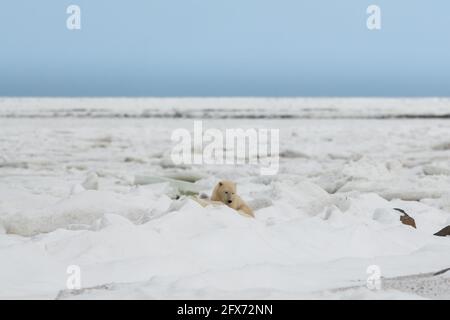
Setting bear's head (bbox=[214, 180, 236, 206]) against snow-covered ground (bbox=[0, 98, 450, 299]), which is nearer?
snow-covered ground (bbox=[0, 98, 450, 299])

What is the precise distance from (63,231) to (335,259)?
208 cm

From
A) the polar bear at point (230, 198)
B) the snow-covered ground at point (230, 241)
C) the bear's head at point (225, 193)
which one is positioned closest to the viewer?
the snow-covered ground at point (230, 241)

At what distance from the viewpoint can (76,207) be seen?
690cm

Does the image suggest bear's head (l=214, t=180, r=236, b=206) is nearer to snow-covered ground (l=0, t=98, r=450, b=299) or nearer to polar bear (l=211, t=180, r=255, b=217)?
polar bear (l=211, t=180, r=255, b=217)

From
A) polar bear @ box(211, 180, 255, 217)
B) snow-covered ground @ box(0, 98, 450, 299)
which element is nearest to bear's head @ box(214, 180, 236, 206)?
polar bear @ box(211, 180, 255, 217)

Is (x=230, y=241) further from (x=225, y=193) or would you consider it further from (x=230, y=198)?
(x=225, y=193)


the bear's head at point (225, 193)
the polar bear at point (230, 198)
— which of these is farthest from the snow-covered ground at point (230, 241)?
the bear's head at point (225, 193)

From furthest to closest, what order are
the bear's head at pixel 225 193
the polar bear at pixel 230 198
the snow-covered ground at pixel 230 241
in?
1. the bear's head at pixel 225 193
2. the polar bear at pixel 230 198
3. the snow-covered ground at pixel 230 241

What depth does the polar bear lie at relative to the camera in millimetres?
6953

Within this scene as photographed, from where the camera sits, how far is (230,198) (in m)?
7.12

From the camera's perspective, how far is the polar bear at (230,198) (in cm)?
695

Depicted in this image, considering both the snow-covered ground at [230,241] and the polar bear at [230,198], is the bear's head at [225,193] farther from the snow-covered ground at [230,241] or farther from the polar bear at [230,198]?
the snow-covered ground at [230,241]
